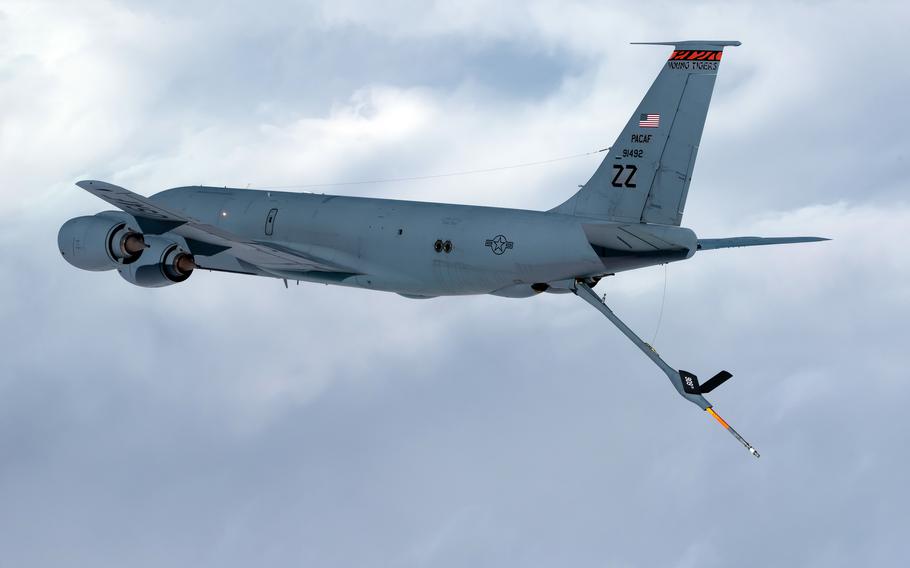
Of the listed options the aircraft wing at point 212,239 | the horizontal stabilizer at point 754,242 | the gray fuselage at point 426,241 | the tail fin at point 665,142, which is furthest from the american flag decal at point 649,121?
the aircraft wing at point 212,239

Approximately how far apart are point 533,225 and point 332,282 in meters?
6.75

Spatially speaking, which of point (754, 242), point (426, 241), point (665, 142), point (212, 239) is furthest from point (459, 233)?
point (754, 242)

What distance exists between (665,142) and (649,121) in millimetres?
746

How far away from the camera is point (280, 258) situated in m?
34.1

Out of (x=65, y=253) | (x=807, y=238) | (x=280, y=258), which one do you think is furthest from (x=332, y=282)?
(x=807, y=238)

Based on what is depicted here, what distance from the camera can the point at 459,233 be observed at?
3159cm

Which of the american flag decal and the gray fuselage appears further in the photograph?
the gray fuselage

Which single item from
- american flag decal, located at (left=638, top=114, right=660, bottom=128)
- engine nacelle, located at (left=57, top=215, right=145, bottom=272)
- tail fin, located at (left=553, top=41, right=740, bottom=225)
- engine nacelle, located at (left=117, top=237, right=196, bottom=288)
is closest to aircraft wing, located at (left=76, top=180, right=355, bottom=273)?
engine nacelle, located at (left=117, top=237, right=196, bottom=288)

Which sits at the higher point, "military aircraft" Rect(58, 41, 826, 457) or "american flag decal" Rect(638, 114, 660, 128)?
"american flag decal" Rect(638, 114, 660, 128)

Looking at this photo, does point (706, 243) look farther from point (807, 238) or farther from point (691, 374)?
point (691, 374)

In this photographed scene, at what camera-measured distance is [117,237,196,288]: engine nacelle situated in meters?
35.1

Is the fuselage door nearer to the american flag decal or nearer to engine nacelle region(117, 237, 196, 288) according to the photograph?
engine nacelle region(117, 237, 196, 288)

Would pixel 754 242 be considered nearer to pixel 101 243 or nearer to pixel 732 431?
pixel 732 431

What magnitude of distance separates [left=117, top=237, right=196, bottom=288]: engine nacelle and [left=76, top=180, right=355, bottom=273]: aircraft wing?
40 cm
